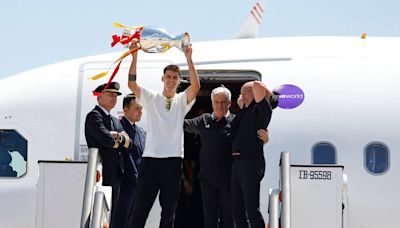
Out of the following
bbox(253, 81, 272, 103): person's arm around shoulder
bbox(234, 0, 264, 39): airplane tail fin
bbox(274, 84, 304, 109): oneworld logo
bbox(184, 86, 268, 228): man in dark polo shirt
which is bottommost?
bbox(184, 86, 268, 228): man in dark polo shirt

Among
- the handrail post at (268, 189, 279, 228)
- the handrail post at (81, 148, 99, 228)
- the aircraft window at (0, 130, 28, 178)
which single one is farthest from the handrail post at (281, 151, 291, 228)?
the aircraft window at (0, 130, 28, 178)

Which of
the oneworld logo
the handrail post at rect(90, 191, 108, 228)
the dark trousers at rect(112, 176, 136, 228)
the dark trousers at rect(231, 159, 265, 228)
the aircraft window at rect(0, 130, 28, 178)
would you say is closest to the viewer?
the handrail post at rect(90, 191, 108, 228)

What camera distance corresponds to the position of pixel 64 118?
10.3 metres

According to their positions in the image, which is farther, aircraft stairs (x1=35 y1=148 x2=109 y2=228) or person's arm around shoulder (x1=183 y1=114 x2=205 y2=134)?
person's arm around shoulder (x1=183 y1=114 x2=205 y2=134)

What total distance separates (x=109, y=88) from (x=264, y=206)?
8.29 ft

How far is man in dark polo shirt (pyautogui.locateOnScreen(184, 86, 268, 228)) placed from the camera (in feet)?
27.8

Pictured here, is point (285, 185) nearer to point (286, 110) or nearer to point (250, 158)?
point (250, 158)

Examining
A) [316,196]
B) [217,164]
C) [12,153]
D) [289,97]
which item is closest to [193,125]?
[217,164]

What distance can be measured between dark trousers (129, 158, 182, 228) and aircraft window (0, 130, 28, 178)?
9.80 ft

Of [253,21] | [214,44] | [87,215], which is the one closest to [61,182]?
[87,215]

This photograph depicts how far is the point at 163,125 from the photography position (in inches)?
313

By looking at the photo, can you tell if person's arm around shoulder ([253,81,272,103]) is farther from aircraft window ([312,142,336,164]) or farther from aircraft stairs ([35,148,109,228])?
aircraft window ([312,142,336,164])

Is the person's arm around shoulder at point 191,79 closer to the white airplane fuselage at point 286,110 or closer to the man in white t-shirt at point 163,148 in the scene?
the man in white t-shirt at point 163,148

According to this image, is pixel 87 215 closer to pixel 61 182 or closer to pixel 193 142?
pixel 61 182
